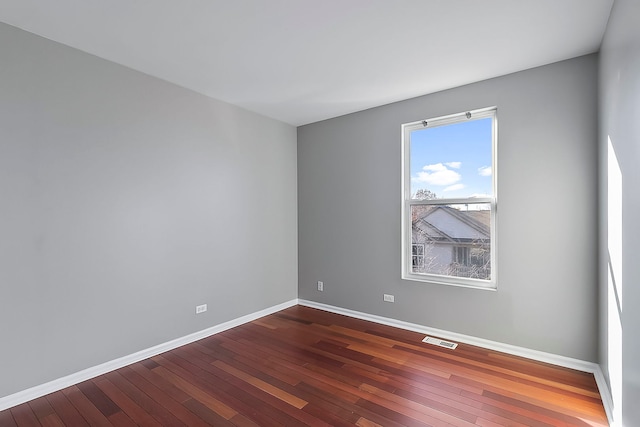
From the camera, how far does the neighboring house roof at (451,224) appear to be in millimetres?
3170

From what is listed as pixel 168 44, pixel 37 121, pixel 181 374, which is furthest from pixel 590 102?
pixel 37 121

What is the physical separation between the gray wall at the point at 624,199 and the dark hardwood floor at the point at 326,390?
1.64 ft

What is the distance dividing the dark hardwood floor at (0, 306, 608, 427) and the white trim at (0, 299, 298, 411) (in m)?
0.06

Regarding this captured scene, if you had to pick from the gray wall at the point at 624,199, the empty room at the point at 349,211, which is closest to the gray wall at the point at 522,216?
the empty room at the point at 349,211

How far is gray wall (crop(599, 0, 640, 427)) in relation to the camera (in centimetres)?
148

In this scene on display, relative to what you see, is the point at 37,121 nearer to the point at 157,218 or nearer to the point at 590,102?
the point at 157,218

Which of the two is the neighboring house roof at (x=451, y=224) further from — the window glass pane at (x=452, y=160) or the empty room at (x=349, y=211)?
the window glass pane at (x=452, y=160)

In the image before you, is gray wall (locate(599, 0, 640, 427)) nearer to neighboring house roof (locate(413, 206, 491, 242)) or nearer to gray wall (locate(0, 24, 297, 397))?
neighboring house roof (locate(413, 206, 491, 242))

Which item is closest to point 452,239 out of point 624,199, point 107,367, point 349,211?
point 349,211

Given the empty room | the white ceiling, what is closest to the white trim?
the empty room

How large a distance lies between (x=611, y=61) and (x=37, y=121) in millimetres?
4066

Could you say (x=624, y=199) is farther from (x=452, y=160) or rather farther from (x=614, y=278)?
(x=452, y=160)

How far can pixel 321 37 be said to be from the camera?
2344 millimetres

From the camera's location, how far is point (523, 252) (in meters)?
2.86
